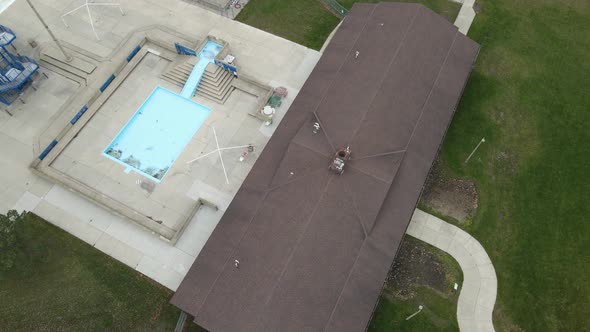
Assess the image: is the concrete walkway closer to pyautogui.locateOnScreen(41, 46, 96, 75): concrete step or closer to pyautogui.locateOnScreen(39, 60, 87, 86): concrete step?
pyautogui.locateOnScreen(39, 60, 87, 86): concrete step

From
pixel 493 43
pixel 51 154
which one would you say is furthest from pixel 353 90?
pixel 51 154

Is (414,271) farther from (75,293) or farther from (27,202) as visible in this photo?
(27,202)

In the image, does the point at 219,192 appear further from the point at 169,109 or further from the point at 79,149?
the point at 79,149

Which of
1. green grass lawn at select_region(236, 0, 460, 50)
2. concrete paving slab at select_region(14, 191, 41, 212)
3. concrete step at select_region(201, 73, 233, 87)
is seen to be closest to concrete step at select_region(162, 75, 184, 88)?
concrete step at select_region(201, 73, 233, 87)

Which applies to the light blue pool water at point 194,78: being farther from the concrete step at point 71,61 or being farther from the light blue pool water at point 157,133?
the concrete step at point 71,61

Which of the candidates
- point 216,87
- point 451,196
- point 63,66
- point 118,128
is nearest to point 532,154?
point 451,196
